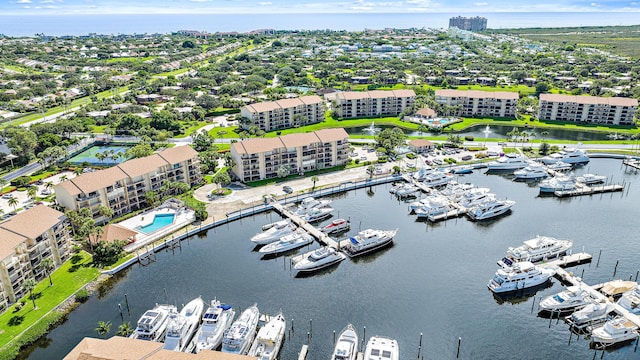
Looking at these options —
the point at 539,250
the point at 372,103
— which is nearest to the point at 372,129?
the point at 372,103

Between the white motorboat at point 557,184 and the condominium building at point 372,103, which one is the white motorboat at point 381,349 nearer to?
the white motorboat at point 557,184

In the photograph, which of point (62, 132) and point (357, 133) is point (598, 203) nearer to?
point (357, 133)

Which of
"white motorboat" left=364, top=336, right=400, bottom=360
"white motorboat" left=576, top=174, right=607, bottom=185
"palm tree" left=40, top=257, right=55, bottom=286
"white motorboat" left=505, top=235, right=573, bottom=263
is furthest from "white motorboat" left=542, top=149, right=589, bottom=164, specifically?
"palm tree" left=40, top=257, right=55, bottom=286

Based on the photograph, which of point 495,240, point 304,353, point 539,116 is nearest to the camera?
point 304,353

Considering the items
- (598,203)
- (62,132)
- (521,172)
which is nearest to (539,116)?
(521,172)

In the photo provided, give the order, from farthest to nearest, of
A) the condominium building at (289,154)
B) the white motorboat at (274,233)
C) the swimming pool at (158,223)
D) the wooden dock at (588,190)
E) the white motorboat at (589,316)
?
1. the condominium building at (289,154)
2. the wooden dock at (588,190)
3. the swimming pool at (158,223)
4. the white motorboat at (274,233)
5. the white motorboat at (589,316)

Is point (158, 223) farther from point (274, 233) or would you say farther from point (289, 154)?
point (289, 154)

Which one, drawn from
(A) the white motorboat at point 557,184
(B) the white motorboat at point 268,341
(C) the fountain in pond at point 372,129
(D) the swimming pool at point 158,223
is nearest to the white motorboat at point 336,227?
(B) the white motorboat at point 268,341
